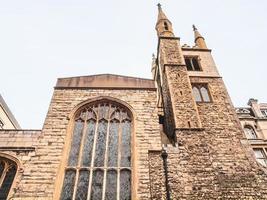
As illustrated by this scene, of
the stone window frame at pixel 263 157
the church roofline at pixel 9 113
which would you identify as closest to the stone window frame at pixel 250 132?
the stone window frame at pixel 263 157

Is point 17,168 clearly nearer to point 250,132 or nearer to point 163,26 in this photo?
point 163,26

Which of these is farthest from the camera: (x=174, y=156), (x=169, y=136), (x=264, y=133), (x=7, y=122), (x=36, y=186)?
(x=7, y=122)

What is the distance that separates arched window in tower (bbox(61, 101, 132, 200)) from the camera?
8.30m

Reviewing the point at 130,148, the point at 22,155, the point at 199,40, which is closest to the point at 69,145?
the point at 22,155

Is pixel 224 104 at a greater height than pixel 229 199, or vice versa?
pixel 224 104

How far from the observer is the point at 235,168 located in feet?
31.7

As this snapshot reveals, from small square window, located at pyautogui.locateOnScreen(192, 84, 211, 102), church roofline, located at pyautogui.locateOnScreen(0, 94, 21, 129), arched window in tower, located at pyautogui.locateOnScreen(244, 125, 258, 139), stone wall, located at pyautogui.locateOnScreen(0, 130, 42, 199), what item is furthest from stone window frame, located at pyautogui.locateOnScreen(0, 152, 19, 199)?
arched window in tower, located at pyautogui.locateOnScreen(244, 125, 258, 139)

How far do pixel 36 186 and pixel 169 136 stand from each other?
18.6 feet

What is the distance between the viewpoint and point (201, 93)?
42.5 ft

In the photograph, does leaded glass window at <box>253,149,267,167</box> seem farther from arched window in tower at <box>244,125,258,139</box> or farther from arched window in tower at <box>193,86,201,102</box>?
arched window in tower at <box>193,86,201,102</box>

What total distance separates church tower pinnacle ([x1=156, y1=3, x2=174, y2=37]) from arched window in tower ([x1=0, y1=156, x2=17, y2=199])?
11.1m

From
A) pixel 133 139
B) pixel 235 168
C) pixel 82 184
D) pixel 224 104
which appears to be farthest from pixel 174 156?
pixel 224 104

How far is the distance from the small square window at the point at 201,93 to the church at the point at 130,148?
0.06 metres

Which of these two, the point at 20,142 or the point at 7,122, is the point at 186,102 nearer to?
the point at 20,142
